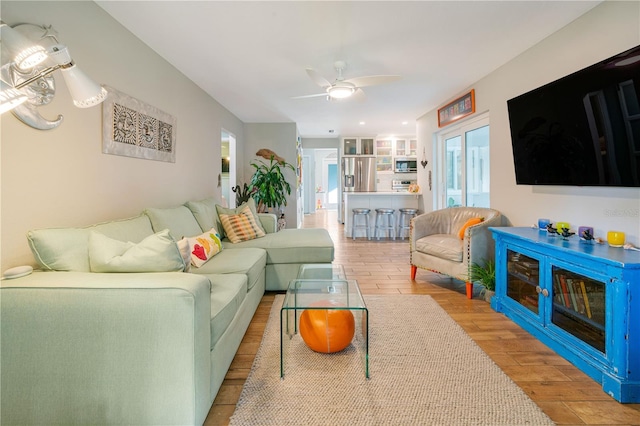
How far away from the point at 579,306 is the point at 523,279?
0.54m

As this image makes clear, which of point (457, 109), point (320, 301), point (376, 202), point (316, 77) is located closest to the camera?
point (320, 301)

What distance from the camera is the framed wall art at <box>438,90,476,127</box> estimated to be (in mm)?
4049

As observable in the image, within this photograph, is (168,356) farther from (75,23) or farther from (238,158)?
(238,158)

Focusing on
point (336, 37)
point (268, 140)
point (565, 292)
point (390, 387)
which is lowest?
point (390, 387)

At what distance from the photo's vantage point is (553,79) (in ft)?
8.70

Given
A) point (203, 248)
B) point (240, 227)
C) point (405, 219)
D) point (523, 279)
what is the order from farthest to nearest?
point (405, 219) → point (240, 227) → point (203, 248) → point (523, 279)

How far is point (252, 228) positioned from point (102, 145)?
172 centimetres

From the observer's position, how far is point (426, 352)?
211 cm

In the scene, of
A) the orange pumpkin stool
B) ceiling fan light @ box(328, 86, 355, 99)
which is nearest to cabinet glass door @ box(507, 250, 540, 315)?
the orange pumpkin stool

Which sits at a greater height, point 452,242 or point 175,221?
point 175,221

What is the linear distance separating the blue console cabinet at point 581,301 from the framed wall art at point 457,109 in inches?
82.4

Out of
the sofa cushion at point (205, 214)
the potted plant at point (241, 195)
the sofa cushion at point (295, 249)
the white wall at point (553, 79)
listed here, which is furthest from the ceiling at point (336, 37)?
the potted plant at point (241, 195)

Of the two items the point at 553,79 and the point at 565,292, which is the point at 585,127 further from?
the point at 565,292

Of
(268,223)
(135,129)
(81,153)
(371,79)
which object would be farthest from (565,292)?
(135,129)
